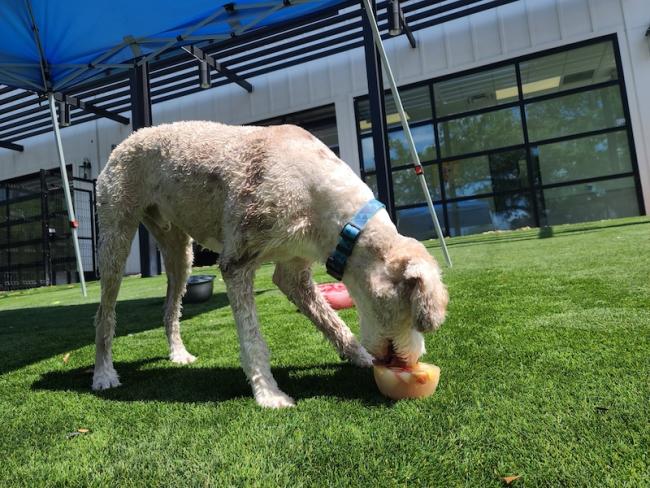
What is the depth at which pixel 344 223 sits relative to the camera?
6.84 ft

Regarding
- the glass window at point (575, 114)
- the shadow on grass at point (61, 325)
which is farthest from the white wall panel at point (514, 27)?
the shadow on grass at point (61, 325)

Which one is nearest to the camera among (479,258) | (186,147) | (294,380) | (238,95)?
(294,380)

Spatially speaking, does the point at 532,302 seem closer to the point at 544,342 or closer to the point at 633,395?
the point at 544,342

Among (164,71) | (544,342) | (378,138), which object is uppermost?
(164,71)

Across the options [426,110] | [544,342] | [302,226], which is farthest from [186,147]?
[426,110]

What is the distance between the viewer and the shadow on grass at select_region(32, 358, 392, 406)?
2.08 m

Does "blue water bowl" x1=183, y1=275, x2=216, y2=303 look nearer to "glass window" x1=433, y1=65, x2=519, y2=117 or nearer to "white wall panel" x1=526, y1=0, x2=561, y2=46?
"glass window" x1=433, y1=65, x2=519, y2=117

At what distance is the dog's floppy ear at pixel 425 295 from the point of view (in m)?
1.72

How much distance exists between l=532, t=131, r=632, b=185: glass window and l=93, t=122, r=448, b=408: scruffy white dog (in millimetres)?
12264

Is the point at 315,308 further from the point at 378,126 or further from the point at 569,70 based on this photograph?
the point at 569,70

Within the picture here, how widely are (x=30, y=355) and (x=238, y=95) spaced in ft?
46.7

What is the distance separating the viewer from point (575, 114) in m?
12.5

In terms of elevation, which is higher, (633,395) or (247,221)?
(247,221)

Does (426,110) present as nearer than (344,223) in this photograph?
No
